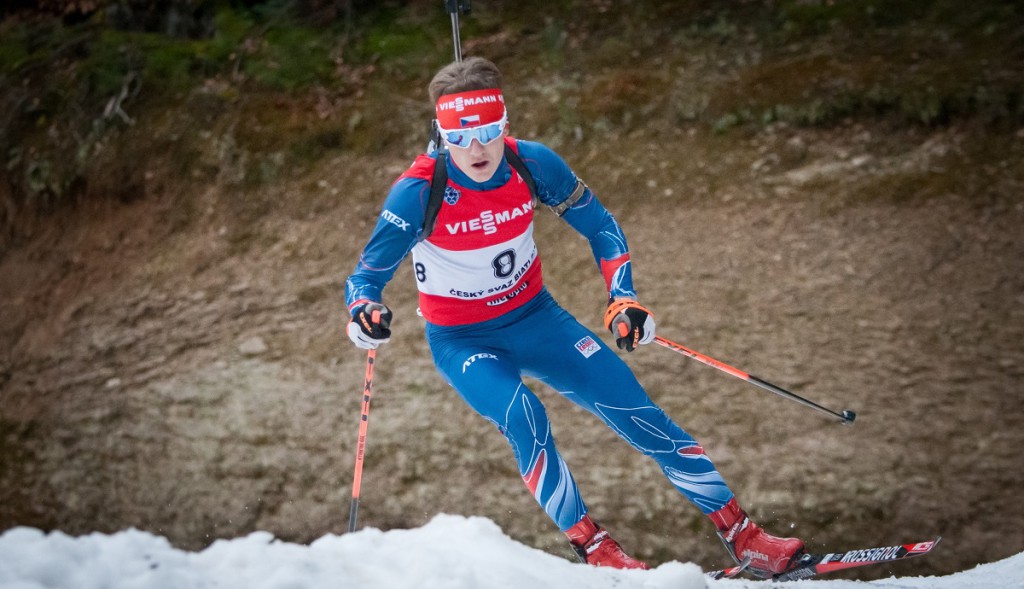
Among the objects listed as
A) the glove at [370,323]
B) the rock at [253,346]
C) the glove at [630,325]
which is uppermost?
the glove at [370,323]

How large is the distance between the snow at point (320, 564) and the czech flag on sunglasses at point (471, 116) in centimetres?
201

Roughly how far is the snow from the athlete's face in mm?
1895

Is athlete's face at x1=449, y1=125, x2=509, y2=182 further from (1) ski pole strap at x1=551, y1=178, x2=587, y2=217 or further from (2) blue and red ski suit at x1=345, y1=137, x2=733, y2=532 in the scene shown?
(1) ski pole strap at x1=551, y1=178, x2=587, y2=217

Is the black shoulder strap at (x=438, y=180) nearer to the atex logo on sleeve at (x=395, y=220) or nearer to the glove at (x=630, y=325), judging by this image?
the atex logo on sleeve at (x=395, y=220)

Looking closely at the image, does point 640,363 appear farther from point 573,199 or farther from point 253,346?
point 253,346

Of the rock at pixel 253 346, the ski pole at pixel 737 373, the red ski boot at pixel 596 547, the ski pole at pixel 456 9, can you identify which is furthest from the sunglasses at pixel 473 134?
the rock at pixel 253 346

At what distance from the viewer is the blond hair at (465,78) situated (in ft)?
14.3

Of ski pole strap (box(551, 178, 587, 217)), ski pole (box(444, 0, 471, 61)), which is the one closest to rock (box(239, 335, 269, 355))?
ski pole (box(444, 0, 471, 61))

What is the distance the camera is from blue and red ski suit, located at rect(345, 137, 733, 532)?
14.0 ft

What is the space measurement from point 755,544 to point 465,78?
9.97ft

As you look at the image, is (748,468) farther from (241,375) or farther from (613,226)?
(241,375)

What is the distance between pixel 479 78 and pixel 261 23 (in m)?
10.1

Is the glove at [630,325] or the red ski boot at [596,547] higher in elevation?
the glove at [630,325]

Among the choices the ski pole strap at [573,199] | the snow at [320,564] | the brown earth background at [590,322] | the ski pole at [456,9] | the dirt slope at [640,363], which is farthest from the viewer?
the brown earth background at [590,322]
